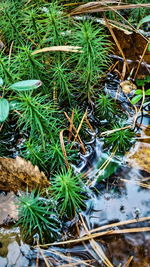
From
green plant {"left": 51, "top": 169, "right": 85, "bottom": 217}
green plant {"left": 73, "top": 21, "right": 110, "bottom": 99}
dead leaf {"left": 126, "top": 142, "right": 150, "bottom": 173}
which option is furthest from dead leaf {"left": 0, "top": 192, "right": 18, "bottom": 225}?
green plant {"left": 73, "top": 21, "right": 110, "bottom": 99}

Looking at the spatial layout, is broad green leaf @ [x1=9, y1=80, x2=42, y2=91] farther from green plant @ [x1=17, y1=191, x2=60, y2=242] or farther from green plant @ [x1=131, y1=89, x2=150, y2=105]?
green plant @ [x1=131, y1=89, x2=150, y2=105]

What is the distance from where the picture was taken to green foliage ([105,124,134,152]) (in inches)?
78.0

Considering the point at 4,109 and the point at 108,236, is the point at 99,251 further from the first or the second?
the point at 4,109

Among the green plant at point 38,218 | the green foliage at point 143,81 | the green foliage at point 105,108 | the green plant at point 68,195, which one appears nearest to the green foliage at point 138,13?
the green foliage at point 143,81

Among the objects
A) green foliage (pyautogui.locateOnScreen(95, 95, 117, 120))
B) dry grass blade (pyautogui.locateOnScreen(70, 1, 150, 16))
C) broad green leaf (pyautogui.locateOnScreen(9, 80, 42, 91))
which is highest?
dry grass blade (pyautogui.locateOnScreen(70, 1, 150, 16))

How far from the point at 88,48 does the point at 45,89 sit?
466mm

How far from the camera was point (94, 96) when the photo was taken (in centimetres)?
234

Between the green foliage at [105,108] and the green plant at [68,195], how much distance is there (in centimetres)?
59

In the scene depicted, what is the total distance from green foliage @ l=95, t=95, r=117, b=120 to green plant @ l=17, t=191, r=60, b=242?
794mm

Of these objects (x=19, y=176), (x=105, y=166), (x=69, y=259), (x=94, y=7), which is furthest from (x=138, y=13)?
(x=69, y=259)

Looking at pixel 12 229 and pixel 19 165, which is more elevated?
pixel 19 165

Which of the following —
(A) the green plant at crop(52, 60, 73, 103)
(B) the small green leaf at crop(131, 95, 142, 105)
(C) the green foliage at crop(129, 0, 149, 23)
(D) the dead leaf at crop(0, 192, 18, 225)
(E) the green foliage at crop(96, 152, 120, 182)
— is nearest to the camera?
(D) the dead leaf at crop(0, 192, 18, 225)

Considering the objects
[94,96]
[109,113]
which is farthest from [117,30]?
[109,113]

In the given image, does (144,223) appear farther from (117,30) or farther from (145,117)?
(117,30)
